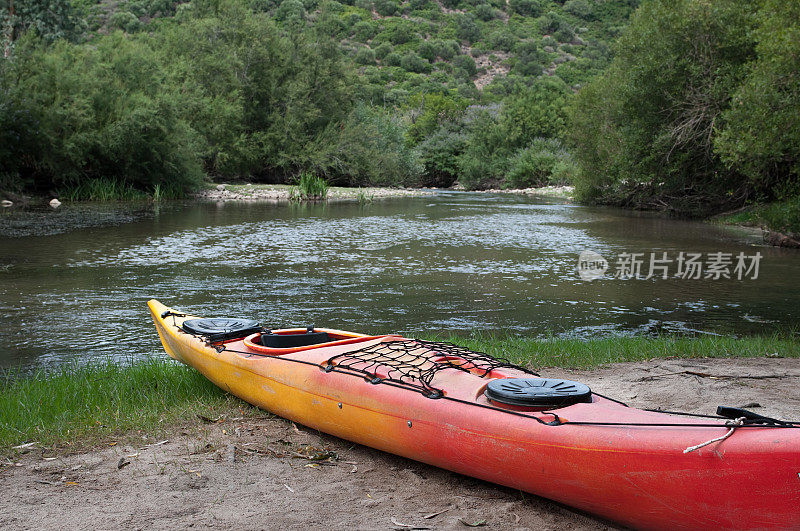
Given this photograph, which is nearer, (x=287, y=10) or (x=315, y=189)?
(x=315, y=189)

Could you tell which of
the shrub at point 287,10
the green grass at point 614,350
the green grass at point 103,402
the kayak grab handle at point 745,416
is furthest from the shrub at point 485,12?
the kayak grab handle at point 745,416

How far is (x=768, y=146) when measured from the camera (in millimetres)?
10617

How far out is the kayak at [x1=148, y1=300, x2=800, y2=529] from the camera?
2.33m

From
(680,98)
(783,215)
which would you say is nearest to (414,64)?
(680,98)

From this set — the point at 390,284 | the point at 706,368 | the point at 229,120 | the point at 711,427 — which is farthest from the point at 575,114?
the point at 711,427

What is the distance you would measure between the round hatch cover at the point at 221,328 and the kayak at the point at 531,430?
0.13m

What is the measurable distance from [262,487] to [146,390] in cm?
172

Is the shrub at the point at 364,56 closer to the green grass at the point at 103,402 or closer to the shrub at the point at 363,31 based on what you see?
the shrub at the point at 363,31

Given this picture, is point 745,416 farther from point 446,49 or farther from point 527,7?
point 527,7

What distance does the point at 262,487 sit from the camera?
2980 millimetres

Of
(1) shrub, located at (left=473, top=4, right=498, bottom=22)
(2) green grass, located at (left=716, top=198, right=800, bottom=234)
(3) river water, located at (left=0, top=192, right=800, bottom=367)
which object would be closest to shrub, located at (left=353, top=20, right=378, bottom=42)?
(1) shrub, located at (left=473, top=4, right=498, bottom=22)

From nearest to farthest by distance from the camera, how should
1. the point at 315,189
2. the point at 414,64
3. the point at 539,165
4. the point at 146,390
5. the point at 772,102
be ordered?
the point at 146,390
the point at 772,102
the point at 315,189
the point at 539,165
the point at 414,64

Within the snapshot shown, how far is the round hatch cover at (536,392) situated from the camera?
2928mm

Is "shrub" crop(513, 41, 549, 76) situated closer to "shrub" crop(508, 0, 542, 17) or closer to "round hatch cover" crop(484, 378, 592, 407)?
"shrub" crop(508, 0, 542, 17)
